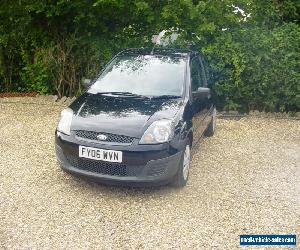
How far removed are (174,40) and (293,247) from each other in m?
6.20

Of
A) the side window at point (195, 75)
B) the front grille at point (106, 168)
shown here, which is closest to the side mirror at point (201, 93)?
the side window at point (195, 75)

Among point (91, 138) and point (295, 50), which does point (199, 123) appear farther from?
point (295, 50)

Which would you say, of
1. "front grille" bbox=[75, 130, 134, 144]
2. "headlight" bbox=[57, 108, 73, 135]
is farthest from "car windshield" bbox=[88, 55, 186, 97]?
"front grille" bbox=[75, 130, 134, 144]

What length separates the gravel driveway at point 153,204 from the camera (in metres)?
3.71

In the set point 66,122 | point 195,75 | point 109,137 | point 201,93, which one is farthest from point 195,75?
point 66,122

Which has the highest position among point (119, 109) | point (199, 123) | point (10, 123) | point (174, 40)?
point (174, 40)

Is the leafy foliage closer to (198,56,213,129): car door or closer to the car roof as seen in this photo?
(198,56,213,129): car door

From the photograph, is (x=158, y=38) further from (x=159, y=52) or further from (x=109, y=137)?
(x=109, y=137)

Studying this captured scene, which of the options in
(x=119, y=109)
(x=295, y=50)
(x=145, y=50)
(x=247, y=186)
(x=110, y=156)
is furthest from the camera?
(x=295, y=50)

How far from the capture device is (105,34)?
30.3 ft

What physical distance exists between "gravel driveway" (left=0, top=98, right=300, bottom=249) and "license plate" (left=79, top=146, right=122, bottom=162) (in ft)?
1.85

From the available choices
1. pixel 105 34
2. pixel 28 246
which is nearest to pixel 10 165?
pixel 28 246

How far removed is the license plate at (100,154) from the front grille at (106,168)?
0.05 m

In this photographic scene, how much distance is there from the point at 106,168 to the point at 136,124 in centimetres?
62
